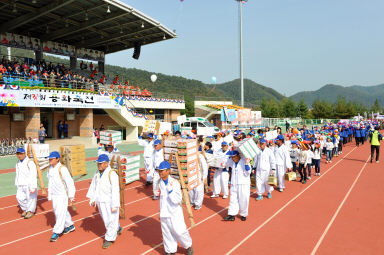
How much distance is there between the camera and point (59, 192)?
5859mm

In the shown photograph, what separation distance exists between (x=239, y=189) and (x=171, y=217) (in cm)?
231

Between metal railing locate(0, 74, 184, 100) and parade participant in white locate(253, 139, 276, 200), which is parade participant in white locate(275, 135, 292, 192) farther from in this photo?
metal railing locate(0, 74, 184, 100)

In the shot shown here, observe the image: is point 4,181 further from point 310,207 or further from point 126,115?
point 126,115

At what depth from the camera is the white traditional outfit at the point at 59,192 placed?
228 inches

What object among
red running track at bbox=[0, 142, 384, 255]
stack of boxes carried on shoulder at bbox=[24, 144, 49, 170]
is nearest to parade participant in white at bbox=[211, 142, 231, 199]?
red running track at bbox=[0, 142, 384, 255]

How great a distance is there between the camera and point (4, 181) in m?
11.2

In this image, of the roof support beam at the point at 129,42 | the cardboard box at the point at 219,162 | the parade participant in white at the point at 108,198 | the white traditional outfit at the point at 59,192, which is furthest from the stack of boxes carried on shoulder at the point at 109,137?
the roof support beam at the point at 129,42

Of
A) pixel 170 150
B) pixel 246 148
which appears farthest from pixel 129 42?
pixel 246 148

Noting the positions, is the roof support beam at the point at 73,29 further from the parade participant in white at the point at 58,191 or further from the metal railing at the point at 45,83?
the parade participant in white at the point at 58,191

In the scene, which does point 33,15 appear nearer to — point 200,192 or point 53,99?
point 53,99

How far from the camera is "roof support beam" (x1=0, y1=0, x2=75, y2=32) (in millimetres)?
18984

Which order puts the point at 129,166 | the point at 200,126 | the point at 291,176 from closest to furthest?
the point at 129,166, the point at 291,176, the point at 200,126

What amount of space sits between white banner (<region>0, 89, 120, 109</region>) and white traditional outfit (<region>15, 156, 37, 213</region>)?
488 inches

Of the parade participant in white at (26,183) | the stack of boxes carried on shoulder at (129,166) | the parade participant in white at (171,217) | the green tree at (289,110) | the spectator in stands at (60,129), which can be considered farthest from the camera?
the green tree at (289,110)
